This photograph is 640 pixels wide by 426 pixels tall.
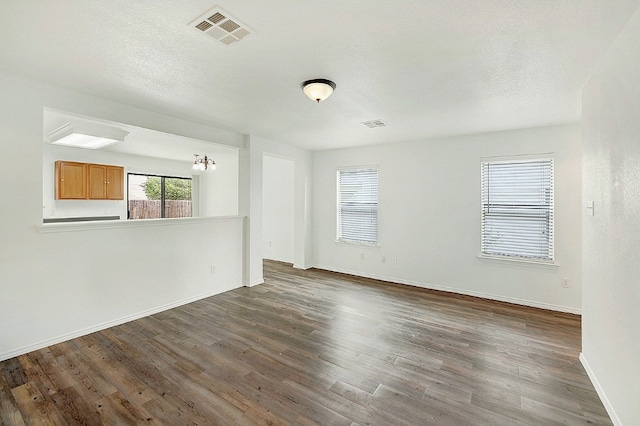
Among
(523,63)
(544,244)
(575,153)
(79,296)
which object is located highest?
(523,63)

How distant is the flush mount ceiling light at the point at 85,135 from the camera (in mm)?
3939

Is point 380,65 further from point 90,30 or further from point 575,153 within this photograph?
point 575,153

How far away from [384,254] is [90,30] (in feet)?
16.5

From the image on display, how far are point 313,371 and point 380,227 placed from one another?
355 centimetres

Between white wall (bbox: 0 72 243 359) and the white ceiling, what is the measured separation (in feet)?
0.79

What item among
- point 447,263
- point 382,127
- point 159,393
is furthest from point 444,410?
point 382,127

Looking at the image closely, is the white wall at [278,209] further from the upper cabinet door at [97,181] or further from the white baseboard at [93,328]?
the upper cabinet door at [97,181]

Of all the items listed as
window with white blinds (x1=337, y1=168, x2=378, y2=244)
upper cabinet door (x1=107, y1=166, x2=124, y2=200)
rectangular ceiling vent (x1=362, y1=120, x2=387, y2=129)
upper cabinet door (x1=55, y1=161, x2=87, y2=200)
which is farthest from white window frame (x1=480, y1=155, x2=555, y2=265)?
upper cabinet door (x1=55, y1=161, x2=87, y2=200)

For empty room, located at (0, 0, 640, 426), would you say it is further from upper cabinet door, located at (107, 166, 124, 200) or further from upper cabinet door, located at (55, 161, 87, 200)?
upper cabinet door, located at (107, 166, 124, 200)

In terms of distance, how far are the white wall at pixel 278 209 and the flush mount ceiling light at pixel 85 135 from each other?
3.38m

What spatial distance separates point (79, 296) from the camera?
3.14 meters

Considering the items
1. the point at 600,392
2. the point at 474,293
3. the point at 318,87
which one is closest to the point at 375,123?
the point at 318,87

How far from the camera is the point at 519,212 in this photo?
434cm

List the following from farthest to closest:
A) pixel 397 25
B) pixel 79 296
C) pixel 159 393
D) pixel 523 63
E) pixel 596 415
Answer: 1. pixel 79 296
2. pixel 523 63
3. pixel 159 393
4. pixel 596 415
5. pixel 397 25
